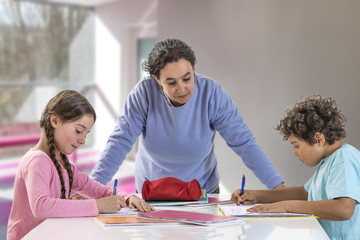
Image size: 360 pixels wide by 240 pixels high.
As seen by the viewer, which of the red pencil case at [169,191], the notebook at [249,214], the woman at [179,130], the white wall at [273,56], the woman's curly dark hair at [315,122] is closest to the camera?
the notebook at [249,214]

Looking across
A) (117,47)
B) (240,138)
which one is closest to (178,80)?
(240,138)

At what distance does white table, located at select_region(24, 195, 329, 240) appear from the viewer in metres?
1.30

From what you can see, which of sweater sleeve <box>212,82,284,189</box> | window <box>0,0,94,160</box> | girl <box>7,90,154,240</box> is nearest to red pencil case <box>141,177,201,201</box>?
girl <box>7,90,154,240</box>

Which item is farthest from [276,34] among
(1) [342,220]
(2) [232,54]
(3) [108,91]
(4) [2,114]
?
(4) [2,114]

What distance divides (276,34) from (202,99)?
5.00 feet

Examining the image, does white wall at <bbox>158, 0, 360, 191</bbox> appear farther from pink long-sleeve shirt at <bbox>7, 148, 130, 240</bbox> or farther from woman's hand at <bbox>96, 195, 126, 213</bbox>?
pink long-sleeve shirt at <bbox>7, 148, 130, 240</bbox>

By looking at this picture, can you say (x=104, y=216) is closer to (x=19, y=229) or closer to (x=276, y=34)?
(x=19, y=229)

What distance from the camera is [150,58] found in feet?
6.32

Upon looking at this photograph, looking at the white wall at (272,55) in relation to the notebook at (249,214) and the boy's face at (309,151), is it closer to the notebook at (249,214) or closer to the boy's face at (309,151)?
the boy's face at (309,151)

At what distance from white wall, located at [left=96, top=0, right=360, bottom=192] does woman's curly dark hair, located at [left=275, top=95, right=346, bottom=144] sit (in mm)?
1269

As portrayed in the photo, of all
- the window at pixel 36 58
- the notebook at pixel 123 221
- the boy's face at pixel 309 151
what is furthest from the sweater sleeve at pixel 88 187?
the window at pixel 36 58

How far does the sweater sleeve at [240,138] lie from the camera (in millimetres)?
2008

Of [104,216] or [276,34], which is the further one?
[276,34]

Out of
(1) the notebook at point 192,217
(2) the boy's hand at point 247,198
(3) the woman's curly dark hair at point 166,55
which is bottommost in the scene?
(2) the boy's hand at point 247,198
